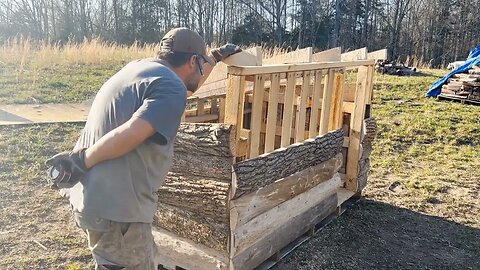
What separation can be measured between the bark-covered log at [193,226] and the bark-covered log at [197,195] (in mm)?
37

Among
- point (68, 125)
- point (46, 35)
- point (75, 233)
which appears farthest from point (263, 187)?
point (46, 35)

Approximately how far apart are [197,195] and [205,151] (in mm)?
300

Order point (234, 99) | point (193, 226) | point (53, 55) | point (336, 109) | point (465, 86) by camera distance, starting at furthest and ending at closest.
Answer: point (53, 55) → point (465, 86) → point (336, 109) → point (193, 226) → point (234, 99)

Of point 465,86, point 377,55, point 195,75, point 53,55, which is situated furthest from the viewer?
point 53,55

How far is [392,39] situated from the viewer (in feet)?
96.4

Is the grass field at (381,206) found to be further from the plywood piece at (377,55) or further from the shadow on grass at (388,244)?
the plywood piece at (377,55)

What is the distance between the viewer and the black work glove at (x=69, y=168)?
1.87 metres

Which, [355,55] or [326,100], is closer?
[326,100]

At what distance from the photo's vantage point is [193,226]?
9.56 feet

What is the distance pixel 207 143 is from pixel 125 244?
930mm

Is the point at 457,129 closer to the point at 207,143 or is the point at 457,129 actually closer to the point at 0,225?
the point at 207,143

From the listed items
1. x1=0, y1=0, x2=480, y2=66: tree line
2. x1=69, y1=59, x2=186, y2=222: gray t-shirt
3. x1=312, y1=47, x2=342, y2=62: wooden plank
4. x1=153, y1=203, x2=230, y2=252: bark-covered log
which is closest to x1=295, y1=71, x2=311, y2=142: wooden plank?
x1=312, y1=47, x2=342, y2=62: wooden plank

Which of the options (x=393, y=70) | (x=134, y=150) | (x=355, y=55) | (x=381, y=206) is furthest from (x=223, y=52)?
(x=393, y=70)

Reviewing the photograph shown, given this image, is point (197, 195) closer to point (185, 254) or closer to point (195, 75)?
point (185, 254)
